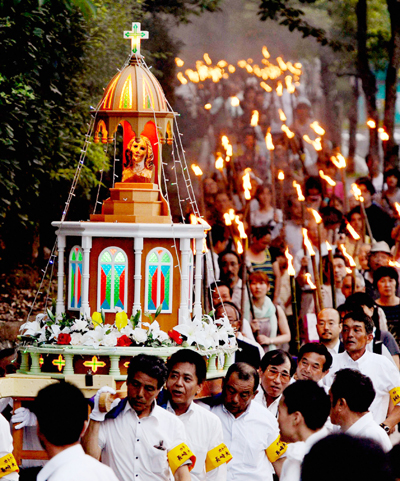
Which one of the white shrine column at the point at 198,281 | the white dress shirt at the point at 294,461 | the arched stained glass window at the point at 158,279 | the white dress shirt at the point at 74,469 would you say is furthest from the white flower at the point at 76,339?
the white dress shirt at the point at 74,469

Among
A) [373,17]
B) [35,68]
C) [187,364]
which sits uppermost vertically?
[373,17]

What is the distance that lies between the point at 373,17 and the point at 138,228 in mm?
11757

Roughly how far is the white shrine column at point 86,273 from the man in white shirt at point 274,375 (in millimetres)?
1657

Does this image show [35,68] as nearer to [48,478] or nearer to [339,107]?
[339,107]

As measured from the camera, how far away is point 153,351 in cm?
743

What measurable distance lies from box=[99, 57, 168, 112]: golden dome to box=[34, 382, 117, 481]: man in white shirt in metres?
4.52

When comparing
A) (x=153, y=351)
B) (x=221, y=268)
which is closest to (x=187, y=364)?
(x=153, y=351)

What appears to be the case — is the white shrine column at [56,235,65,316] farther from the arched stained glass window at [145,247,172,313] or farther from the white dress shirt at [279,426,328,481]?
the white dress shirt at [279,426,328,481]

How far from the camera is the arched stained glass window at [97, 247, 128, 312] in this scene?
26.3 feet

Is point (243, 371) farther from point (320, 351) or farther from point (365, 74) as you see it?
point (365, 74)

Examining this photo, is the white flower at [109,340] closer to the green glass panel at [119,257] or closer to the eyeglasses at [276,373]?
the green glass panel at [119,257]

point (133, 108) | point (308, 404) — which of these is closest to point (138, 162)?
point (133, 108)

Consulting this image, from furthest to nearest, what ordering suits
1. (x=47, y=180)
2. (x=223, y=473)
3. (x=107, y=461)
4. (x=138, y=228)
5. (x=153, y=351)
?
1. (x=47, y=180)
2. (x=138, y=228)
3. (x=153, y=351)
4. (x=223, y=473)
5. (x=107, y=461)

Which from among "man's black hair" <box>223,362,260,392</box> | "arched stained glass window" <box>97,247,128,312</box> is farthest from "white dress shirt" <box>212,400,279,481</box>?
"arched stained glass window" <box>97,247,128,312</box>
